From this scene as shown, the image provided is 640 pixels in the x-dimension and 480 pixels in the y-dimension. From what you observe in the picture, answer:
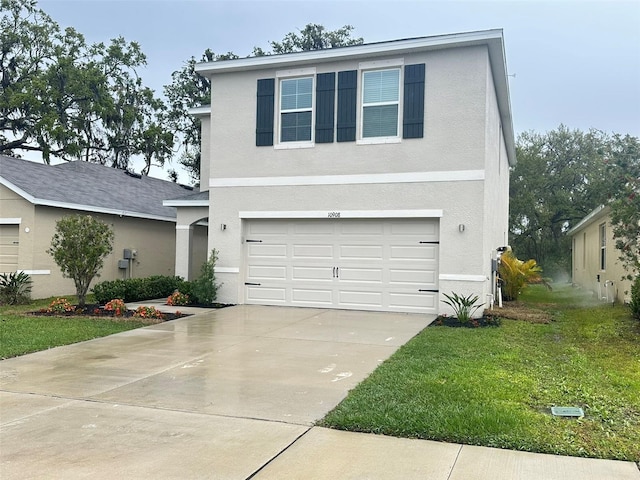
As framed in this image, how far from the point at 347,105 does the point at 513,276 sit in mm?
7753

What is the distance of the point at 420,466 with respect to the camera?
407cm

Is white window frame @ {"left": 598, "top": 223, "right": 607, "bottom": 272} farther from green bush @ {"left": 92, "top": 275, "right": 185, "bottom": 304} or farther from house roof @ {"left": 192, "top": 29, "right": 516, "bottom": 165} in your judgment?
green bush @ {"left": 92, "top": 275, "right": 185, "bottom": 304}

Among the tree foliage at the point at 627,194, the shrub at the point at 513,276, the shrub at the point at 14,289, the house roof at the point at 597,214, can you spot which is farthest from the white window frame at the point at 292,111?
the house roof at the point at 597,214

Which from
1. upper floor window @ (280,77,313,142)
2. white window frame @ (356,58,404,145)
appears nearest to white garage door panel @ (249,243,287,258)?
upper floor window @ (280,77,313,142)

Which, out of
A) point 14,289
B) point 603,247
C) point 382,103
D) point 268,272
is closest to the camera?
point 382,103

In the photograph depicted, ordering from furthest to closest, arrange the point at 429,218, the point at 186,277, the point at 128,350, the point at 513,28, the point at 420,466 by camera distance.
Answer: the point at 513,28 → the point at 186,277 → the point at 429,218 → the point at 128,350 → the point at 420,466

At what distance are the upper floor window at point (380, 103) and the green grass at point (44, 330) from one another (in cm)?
668

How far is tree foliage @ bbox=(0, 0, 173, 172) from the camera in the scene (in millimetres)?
28047

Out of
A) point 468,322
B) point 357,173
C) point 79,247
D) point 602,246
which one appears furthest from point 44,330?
point 602,246

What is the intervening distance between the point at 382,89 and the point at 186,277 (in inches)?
298

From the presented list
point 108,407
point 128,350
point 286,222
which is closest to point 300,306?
point 286,222

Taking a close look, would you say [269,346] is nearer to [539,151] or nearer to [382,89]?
[382,89]

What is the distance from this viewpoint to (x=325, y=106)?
13102mm

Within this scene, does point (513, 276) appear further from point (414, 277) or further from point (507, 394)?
point (507, 394)
